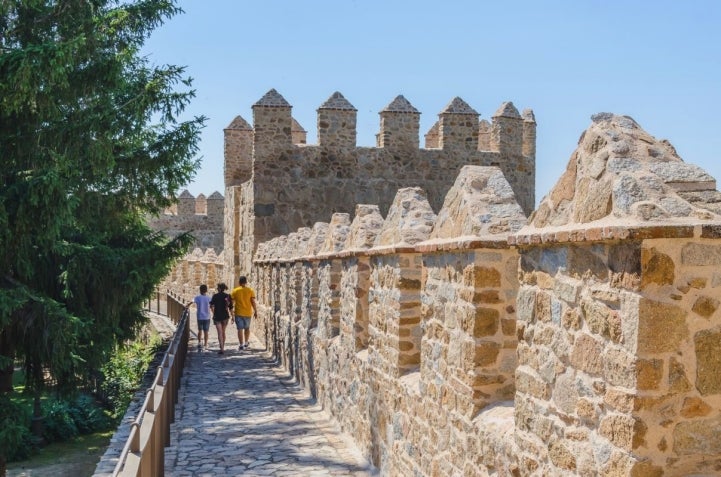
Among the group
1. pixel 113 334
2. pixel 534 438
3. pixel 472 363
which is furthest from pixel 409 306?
pixel 113 334

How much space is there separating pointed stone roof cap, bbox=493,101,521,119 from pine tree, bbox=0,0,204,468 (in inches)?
363

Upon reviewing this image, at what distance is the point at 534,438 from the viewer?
4055 millimetres

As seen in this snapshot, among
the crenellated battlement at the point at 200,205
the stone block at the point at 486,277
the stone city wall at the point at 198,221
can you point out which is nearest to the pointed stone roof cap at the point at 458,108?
the stone block at the point at 486,277

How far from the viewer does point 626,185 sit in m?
3.40

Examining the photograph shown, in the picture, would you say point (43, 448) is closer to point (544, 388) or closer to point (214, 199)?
point (544, 388)

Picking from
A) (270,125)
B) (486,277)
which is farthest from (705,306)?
(270,125)

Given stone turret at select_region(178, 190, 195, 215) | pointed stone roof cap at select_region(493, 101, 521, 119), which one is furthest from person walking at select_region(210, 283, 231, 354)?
stone turret at select_region(178, 190, 195, 215)

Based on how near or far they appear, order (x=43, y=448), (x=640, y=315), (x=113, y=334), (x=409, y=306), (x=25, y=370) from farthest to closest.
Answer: (x=43, y=448)
(x=113, y=334)
(x=25, y=370)
(x=409, y=306)
(x=640, y=315)

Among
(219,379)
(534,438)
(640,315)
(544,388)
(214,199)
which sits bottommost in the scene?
(219,379)

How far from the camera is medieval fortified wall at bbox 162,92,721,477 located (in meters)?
3.16

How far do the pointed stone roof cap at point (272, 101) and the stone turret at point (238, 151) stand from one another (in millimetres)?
2440

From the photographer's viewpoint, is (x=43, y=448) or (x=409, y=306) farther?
(x=43, y=448)

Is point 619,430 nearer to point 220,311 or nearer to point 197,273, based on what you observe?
point 220,311

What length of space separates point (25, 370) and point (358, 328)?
7.52m
